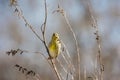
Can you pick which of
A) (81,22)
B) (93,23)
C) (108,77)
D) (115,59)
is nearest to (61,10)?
(93,23)

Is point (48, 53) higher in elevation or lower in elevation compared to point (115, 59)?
lower

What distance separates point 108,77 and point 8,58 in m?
5.33

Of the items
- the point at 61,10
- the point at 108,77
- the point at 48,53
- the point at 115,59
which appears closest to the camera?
the point at 48,53

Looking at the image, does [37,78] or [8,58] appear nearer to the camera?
[37,78]

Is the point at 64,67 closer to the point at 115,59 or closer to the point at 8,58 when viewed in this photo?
the point at 115,59

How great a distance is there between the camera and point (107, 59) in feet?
43.0

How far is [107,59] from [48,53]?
916cm

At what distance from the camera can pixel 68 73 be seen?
4160 millimetres

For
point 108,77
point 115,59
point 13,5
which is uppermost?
point 115,59

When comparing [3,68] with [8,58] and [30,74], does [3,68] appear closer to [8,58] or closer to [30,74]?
[8,58]

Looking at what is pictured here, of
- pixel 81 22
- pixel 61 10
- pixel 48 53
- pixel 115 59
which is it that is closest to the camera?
pixel 48 53

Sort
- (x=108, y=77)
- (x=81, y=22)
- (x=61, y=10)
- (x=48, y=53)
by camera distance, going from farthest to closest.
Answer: (x=81, y=22)
(x=108, y=77)
(x=61, y=10)
(x=48, y=53)

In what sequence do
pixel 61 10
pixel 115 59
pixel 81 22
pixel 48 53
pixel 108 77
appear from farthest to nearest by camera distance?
1. pixel 81 22
2. pixel 115 59
3. pixel 108 77
4. pixel 61 10
5. pixel 48 53

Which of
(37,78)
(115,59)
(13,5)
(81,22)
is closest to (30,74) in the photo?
(37,78)
